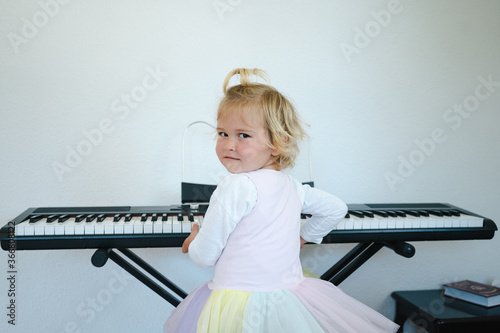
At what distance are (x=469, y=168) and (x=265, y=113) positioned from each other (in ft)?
6.08

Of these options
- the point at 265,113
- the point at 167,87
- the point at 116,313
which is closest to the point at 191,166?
the point at 167,87

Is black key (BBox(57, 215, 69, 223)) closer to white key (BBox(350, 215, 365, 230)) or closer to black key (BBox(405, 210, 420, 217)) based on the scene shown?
white key (BBox(350, 215, 365, 230))

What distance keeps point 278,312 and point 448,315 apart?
1.27 meters

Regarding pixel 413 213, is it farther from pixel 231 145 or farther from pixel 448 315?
pixel 231 145

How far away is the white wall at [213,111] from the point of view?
216 cm

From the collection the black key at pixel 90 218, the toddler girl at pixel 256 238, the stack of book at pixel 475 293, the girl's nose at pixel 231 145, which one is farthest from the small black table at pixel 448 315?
the black key at pixel 90 218

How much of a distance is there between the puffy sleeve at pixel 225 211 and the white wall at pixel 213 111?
118 centimetres

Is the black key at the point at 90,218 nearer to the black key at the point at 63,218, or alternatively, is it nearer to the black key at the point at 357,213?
the black key at the point at 63,218

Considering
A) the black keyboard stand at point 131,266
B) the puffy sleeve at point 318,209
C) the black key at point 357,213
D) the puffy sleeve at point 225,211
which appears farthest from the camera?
the black key at point 357,213

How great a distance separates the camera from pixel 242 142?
1190 mm

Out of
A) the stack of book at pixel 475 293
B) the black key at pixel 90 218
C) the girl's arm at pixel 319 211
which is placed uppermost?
the girl's arm at pixel 319 211

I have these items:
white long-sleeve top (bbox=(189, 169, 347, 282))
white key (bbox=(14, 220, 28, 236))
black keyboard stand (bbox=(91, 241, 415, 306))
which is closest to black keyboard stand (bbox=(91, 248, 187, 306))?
black keyboard stand (bbox=(91, 241, 415, 306))

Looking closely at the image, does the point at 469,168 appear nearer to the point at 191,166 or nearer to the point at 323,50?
the point at 323,50

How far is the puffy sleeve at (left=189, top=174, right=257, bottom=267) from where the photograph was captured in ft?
3.64
